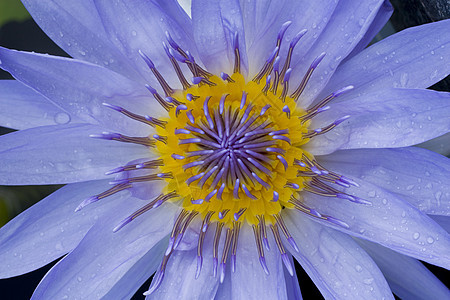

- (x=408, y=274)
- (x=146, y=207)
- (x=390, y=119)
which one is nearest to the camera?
(x=390, y=119)

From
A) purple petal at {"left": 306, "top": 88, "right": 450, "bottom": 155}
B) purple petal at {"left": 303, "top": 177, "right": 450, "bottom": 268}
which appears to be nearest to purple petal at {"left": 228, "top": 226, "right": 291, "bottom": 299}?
purple petal at {"left": 303, "top": 177, "right": 450, "bottom": 268}

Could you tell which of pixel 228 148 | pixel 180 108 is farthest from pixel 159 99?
pixel 228 148

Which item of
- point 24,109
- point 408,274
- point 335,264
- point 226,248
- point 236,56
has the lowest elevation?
point 408,274

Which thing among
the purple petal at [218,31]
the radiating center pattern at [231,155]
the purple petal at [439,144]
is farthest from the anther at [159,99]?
the purple petal at [439,144]

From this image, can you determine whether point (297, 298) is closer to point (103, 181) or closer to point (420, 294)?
point (420, 294)

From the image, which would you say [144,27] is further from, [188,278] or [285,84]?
[188,278]

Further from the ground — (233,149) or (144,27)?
(144,27)

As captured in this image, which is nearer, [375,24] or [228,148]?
[228,148]
